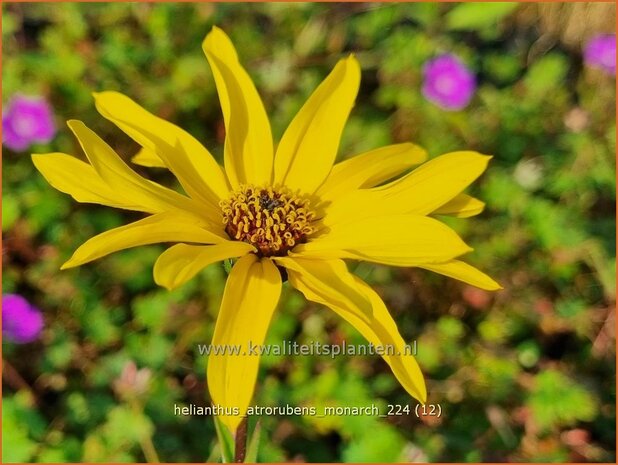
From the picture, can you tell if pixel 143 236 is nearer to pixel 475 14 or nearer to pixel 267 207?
pixel 267 207

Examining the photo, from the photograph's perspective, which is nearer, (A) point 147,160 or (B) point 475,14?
(A) point 147,160

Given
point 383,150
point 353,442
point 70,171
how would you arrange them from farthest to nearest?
1. point 353,442
2. point 383,150
3. point 70,171

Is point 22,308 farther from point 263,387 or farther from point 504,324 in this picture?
point 504,324

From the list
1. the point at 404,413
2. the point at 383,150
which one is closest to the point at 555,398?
the point at 404,413

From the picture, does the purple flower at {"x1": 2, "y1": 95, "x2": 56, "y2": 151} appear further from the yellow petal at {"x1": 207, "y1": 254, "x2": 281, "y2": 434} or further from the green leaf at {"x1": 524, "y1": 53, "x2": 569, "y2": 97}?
the green leaf at {"x1": 524, "y1": 53, "x2": 569, "y2": 97}

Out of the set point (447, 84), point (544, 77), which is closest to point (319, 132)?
point (447, 84)

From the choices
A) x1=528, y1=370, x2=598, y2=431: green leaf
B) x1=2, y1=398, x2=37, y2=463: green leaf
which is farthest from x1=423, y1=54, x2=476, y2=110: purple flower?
x1=2, y1=398, x2=37, y2=463: green leaf
